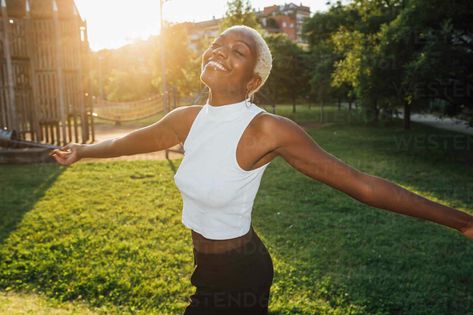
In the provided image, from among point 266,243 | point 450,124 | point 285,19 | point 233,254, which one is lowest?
point 450,124

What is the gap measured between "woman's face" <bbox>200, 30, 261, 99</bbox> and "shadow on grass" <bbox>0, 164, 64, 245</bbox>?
5.55m

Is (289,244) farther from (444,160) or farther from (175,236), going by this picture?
(444,160)

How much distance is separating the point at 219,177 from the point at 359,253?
4.34m

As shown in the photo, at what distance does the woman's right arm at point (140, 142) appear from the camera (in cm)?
236

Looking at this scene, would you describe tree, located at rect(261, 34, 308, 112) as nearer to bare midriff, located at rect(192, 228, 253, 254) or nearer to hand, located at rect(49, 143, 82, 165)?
hand, located at rect(49, 143, 82, 165)

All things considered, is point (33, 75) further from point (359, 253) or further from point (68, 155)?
point (68, 155)

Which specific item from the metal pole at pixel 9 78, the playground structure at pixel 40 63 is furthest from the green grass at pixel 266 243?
the playground structure at pixel 40 63

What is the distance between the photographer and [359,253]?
5680mm

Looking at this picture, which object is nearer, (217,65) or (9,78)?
(217,65)

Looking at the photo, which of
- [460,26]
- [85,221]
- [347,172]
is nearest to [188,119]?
[347,172]

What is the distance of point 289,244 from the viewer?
6059mm

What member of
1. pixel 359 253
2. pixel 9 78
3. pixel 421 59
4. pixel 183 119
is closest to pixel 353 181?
pixel 183 119

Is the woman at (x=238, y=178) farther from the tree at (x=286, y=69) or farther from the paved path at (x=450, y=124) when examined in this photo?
the tree at (x=286, y=69)

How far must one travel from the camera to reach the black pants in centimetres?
199
